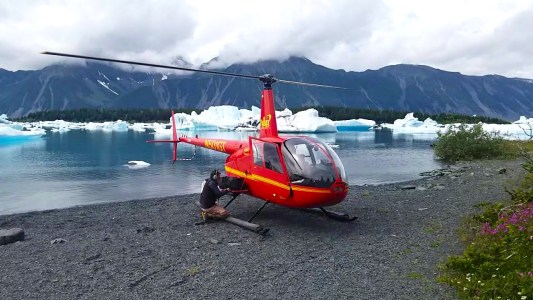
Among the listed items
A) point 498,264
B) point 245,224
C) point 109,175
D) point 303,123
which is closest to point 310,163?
point 245,224

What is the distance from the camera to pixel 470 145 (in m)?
31.9

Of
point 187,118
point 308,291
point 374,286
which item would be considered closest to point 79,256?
point 308,291

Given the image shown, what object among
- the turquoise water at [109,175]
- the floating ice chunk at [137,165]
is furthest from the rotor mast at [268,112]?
the floating ice chunk at [137,165]

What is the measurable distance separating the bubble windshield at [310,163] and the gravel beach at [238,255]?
1.19m

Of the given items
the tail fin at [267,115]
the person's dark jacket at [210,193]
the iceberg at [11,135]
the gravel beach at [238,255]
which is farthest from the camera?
the iceberg at [11,135]

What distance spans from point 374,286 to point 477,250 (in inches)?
69.1

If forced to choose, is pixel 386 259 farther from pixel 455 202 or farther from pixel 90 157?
pixel 90 157

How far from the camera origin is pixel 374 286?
6.03 meters

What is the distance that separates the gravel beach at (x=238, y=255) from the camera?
6168 mm

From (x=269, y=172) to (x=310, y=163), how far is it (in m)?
1.04

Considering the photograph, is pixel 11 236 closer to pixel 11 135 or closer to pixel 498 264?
pixel 498 264

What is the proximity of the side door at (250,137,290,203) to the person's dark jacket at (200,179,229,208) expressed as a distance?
2.92 ft

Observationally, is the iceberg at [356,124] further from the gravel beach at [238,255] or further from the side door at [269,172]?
the side door at [269,172]

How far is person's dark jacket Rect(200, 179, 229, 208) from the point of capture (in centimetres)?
1034
